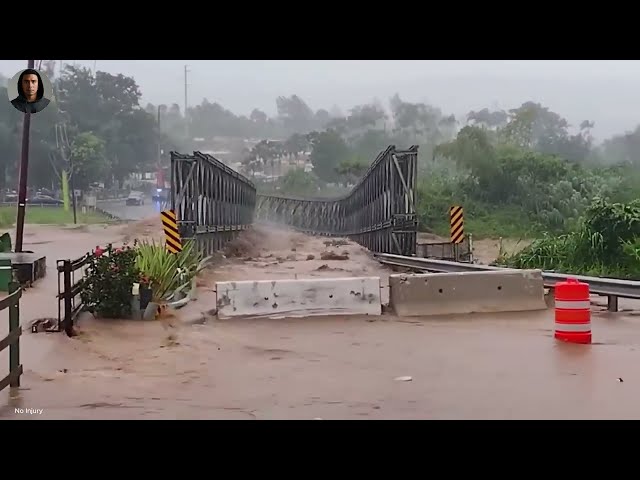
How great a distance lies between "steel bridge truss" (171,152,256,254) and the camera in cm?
2378

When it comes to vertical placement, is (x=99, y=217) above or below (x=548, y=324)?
above

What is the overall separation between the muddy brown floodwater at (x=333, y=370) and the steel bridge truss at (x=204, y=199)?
10230 millimetres

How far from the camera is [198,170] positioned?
25234 millimetres

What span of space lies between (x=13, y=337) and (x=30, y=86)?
7.69 m

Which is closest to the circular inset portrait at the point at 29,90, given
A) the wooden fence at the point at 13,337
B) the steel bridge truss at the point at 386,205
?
the wooden fence at the point at 13,337

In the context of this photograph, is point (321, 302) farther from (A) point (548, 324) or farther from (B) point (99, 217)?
(B) point (99, 217)

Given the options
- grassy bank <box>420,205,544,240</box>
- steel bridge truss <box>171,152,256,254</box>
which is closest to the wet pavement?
steel bridge truss <box>171,152,256,254</box>

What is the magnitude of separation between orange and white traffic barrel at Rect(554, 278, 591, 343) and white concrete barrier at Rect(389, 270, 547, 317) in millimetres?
2284

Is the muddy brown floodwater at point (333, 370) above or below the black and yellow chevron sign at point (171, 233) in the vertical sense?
below

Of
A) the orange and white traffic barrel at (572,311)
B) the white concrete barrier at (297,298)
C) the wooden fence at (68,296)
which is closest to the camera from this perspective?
the orange and white traffic barrel at (572,311)

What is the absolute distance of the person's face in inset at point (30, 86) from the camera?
1363 cm

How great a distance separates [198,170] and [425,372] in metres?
17.1

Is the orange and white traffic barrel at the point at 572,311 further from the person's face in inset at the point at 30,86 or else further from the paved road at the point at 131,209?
the paved road at the point at 131,209

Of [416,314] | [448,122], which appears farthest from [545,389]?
[448,122]
